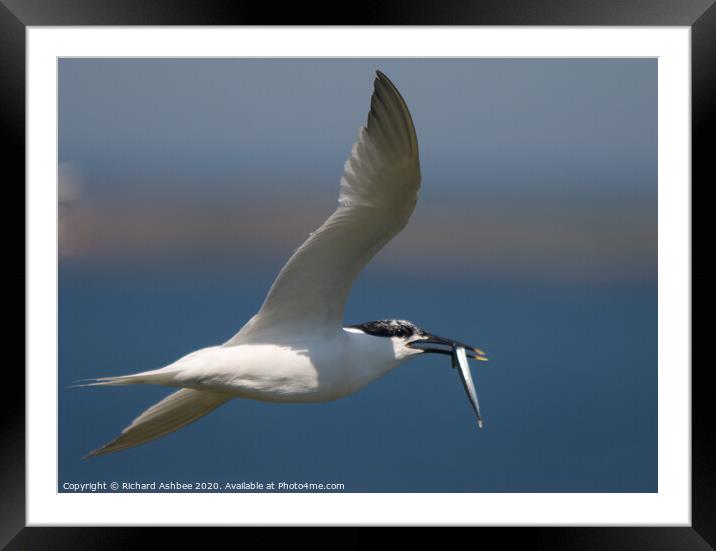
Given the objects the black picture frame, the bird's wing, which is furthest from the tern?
the black picture frame

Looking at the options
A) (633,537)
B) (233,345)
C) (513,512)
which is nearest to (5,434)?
(233,345)

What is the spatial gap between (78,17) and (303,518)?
2626mm

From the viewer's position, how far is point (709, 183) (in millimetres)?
4594

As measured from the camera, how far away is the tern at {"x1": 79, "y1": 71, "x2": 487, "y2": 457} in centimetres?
424

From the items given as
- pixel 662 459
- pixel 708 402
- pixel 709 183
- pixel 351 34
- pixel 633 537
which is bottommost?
pixel 633 537

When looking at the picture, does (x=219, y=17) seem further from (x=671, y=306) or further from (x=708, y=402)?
(x=708, y=402)

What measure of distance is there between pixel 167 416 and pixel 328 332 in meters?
0.98

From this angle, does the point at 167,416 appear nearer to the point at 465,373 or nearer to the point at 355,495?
the point at 355,495

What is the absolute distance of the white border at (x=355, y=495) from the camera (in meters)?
4.71

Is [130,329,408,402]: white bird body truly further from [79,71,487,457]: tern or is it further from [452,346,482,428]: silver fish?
[452,346,482,428]: silver fish

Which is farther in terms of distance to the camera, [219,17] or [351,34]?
[351,34]

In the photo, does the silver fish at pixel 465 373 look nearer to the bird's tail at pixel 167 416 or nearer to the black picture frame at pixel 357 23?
the black picture frame at pixel 357 23

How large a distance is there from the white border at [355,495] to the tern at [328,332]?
0.40 metres

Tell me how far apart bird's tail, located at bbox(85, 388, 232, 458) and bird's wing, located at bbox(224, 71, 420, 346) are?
0.48m
